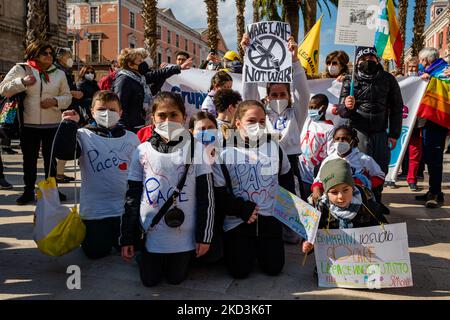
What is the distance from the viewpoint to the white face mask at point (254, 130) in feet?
10.6

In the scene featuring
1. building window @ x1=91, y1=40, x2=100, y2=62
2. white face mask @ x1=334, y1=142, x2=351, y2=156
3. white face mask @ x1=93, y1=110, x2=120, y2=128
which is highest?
building window @ x1=91, y1=40, x2=100, y2=62

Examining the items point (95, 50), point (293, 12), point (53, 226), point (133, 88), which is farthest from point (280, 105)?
point (95, 50)

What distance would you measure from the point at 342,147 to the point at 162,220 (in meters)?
2.03

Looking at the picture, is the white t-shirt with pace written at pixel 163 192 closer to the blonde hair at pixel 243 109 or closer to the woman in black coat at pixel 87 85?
the blonde hair at pixel 243 109

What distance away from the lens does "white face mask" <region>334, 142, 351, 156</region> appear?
4195 mm

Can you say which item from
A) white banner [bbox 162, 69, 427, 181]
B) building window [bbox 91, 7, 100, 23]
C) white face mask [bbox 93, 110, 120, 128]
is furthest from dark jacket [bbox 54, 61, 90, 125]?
building window [bbox 91, 7, 100, 23]

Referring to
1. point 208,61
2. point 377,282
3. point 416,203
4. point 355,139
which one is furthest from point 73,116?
point 208,61

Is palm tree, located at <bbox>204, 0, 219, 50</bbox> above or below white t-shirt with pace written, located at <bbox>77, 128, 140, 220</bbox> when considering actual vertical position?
above

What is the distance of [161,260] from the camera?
9.86ft

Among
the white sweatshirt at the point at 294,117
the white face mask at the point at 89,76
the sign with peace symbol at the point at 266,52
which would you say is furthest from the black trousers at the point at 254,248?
the white face mask at the point at 89,76

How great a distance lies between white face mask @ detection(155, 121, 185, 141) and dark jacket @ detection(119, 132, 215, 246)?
4 centimetres

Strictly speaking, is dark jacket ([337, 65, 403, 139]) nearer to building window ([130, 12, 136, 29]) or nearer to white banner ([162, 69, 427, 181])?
white banner ([162, 69, 427, 181])

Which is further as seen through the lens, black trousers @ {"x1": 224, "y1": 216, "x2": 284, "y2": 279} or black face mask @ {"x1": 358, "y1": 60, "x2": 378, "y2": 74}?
black face mask @ {"x1": 358, "y1": 60, "x2": 378, "y2": 74}
